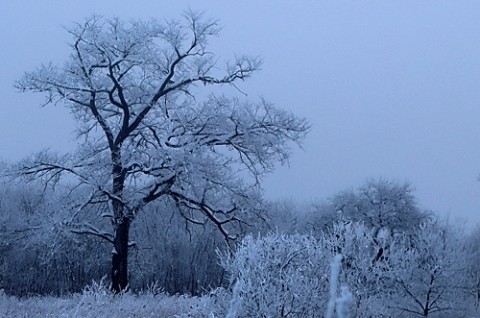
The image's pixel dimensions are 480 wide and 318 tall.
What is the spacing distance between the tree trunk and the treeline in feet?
4.42

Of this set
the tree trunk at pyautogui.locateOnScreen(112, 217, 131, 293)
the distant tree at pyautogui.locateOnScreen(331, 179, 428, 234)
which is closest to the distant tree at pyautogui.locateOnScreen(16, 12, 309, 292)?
the tree trunk at pyautogui.locateOnScreen(112, 217, 131, 293)

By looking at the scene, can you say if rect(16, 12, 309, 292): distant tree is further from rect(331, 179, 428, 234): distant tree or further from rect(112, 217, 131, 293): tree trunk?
rect(331, 179, 428, 234): distant tree

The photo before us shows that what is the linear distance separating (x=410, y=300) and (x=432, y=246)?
2.43 metres

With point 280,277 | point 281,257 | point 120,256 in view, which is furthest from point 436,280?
point 280,277

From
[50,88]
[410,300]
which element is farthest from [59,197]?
[410,300]

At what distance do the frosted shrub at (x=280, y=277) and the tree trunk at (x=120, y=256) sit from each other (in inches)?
392

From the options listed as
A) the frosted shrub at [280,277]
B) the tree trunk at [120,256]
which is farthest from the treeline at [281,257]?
the tree trunk at [120,256]

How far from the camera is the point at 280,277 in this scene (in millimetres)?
11250

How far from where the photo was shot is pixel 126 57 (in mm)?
20094

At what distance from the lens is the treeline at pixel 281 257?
37.1 ft

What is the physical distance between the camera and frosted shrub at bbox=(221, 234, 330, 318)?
35.9 ft

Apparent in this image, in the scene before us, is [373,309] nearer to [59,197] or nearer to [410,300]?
[410,300]

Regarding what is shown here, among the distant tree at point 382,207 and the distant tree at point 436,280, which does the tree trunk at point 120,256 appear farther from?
the distant tree at point 382,207

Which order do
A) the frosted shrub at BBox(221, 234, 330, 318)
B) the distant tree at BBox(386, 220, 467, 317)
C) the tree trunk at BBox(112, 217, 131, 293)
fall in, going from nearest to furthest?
the frosted shrub at BBox(221, 234, 330, 318), the tree trunk at BBox(112, 217, 131, 293), the distant tree at BBox(386, 220, 467, 317)
